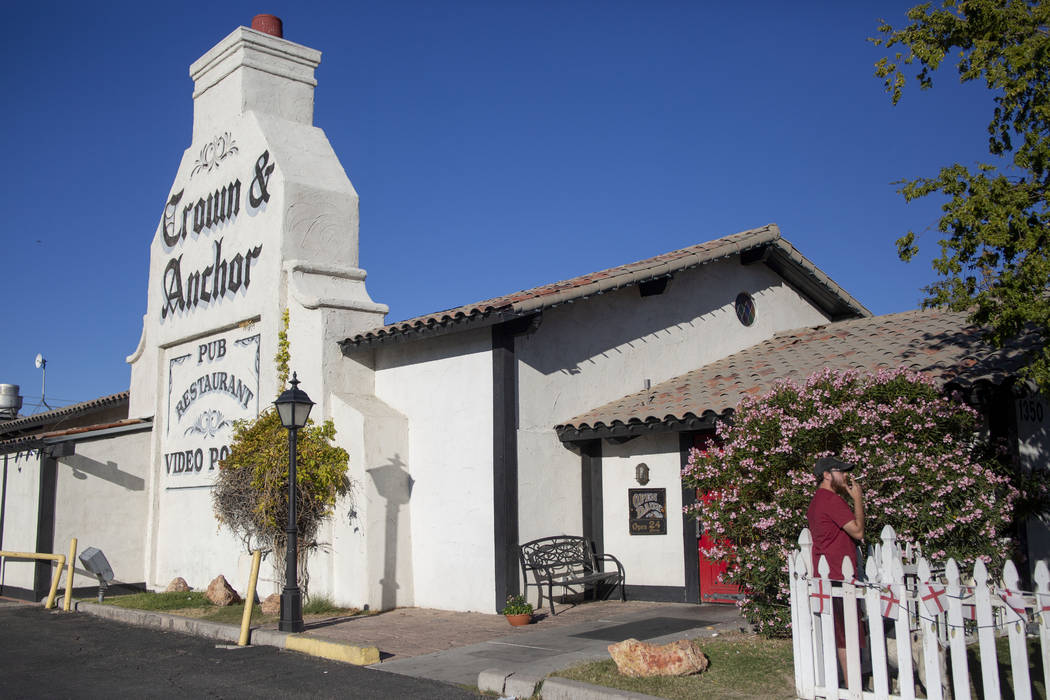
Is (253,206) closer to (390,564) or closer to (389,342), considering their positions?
(389,342)

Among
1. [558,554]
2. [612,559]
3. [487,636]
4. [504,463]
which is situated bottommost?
[487,636]

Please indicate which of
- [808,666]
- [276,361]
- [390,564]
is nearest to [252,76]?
[276,361]

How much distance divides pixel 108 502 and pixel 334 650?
9.22m

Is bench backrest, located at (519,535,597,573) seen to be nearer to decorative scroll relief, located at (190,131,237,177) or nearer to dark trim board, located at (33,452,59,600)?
decorative scroll relief, located at (190,131,237,177)

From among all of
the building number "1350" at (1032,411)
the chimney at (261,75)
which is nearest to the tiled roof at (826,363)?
the building number "1350" at (1032,411)

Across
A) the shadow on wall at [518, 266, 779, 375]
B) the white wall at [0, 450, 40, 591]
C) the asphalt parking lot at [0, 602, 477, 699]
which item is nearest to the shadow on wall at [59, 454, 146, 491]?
the white wall at [0, 450, 40, 591]

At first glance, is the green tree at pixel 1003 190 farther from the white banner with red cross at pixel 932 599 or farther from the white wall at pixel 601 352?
the white wall at pixel 601 352

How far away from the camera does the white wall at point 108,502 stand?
51.1ft

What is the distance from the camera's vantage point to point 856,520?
6340mm

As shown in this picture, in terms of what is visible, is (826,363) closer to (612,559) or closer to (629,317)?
(629,317)

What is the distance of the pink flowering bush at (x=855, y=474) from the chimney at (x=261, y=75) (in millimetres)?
10022

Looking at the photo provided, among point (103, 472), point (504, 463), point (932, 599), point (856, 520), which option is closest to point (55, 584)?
point (103, 472)

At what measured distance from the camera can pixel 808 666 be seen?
6.03 metres

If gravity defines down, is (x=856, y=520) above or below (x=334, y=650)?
above
